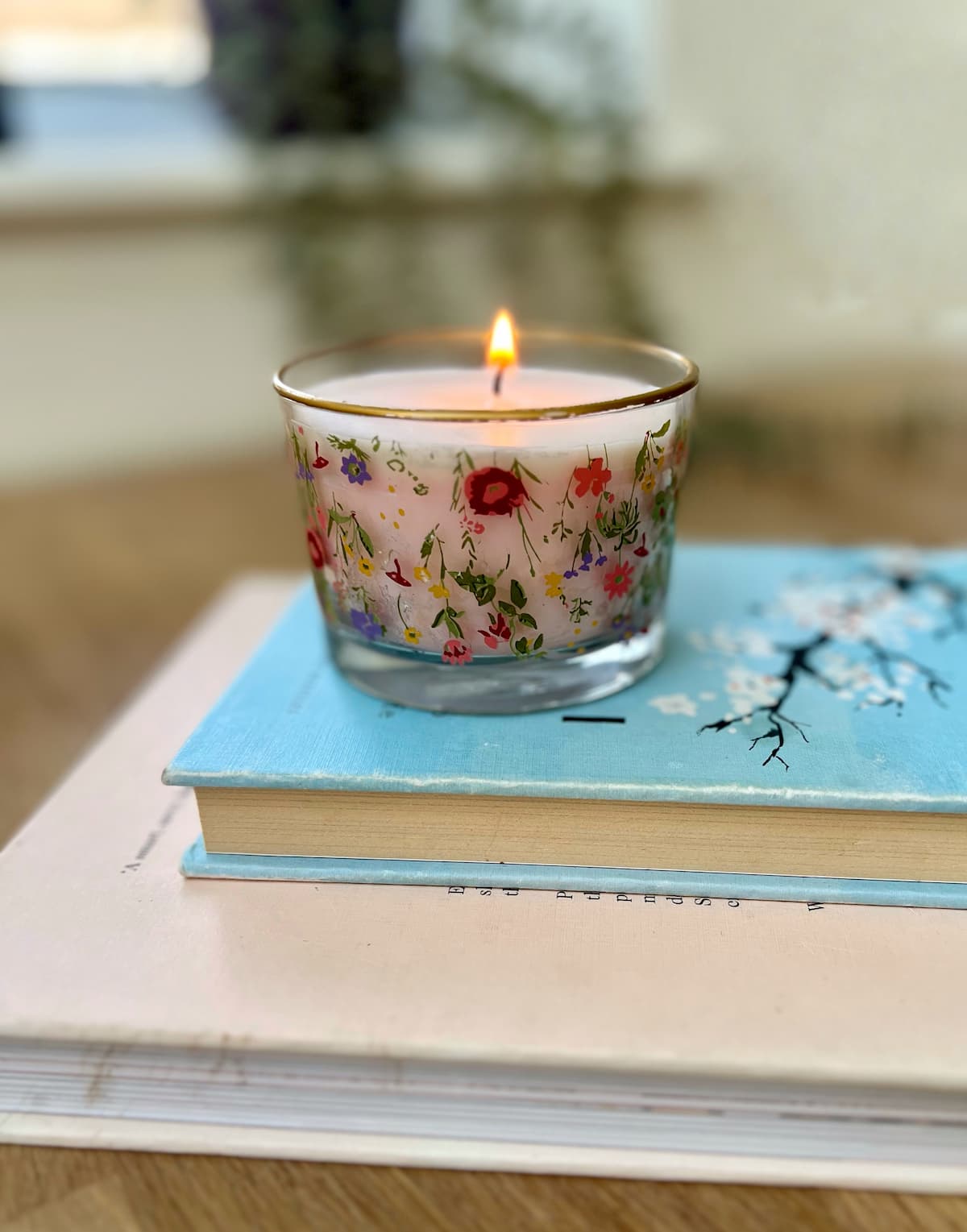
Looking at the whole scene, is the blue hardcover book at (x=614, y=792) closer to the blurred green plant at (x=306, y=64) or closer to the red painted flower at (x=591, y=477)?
the red painted flower at (x=591, y=477)

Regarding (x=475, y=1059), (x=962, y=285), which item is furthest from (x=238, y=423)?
(x=475, y=1059)

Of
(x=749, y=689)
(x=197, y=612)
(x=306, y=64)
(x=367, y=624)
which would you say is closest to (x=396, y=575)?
(x=367, y=624)

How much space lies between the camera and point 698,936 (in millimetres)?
322

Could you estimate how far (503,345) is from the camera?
0.41 m

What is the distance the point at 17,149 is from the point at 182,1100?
1.28 metres

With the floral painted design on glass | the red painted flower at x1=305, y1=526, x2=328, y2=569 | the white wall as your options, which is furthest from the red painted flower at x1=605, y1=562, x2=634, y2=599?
the white wall

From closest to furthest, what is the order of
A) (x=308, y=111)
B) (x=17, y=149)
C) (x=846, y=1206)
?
(x=846, y=1206), (x=308, y=111), (x=17, y=149)

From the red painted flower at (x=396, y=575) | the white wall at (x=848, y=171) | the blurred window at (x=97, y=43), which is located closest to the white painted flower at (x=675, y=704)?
the red painted flower at (x=396, y=575)

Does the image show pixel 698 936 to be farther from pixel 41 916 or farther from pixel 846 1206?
pixel 41 916

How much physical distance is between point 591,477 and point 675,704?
3.8 inches

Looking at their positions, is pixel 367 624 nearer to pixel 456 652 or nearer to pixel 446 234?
pixel 456 652

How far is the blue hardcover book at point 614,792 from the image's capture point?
1.10 ft

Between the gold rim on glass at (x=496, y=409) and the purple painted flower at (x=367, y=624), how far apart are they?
77mm

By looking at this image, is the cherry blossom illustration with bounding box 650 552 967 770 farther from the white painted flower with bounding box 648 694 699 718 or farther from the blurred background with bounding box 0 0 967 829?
the blurred background with bounding box 0 0 967 829
